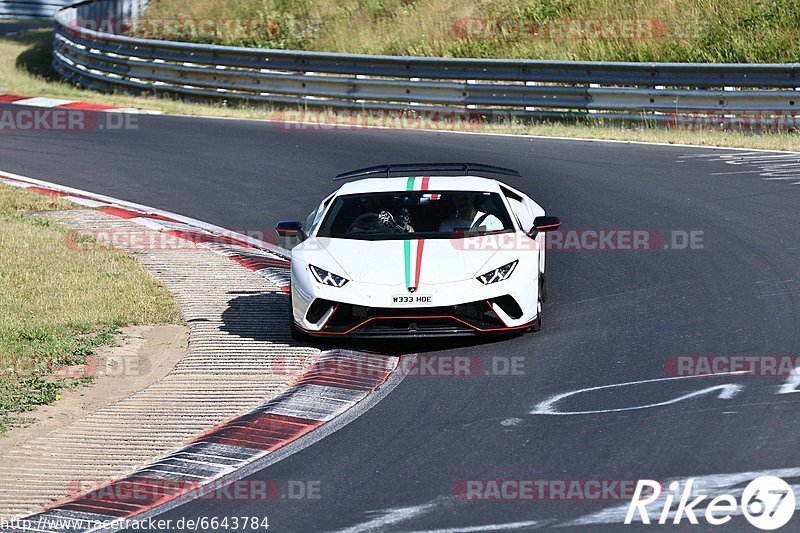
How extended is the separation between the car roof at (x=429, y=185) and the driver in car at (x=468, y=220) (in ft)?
0.41

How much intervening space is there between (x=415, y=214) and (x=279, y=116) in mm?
12468

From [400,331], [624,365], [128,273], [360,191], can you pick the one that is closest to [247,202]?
[128,273]

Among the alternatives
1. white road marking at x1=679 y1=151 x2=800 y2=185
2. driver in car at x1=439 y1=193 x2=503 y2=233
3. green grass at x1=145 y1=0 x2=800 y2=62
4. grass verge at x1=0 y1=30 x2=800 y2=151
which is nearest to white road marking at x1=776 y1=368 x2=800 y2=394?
driver in car at x1=439 y1=193 x2=503 y2=233

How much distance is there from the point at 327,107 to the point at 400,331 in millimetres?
13989

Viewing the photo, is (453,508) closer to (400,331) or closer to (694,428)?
(694,428)

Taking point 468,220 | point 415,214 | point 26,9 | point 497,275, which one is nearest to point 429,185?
point 415,214

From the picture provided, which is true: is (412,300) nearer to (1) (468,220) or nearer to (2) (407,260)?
(2) (407,260)

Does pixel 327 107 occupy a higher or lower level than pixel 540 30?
lower

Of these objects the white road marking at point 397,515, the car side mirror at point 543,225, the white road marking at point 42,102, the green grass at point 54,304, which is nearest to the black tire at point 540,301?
the car side mirror at point 543,225

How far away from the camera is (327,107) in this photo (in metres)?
22.4

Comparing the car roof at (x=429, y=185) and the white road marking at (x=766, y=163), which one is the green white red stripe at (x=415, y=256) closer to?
the car roof at (x=429, y=185)

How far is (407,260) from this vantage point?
9.14 meters

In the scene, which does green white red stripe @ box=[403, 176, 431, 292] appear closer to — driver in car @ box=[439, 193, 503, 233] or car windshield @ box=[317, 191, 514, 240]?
car windshield @ box=[317, 191, 514, 240]

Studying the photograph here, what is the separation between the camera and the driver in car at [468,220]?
9805 millimetres
